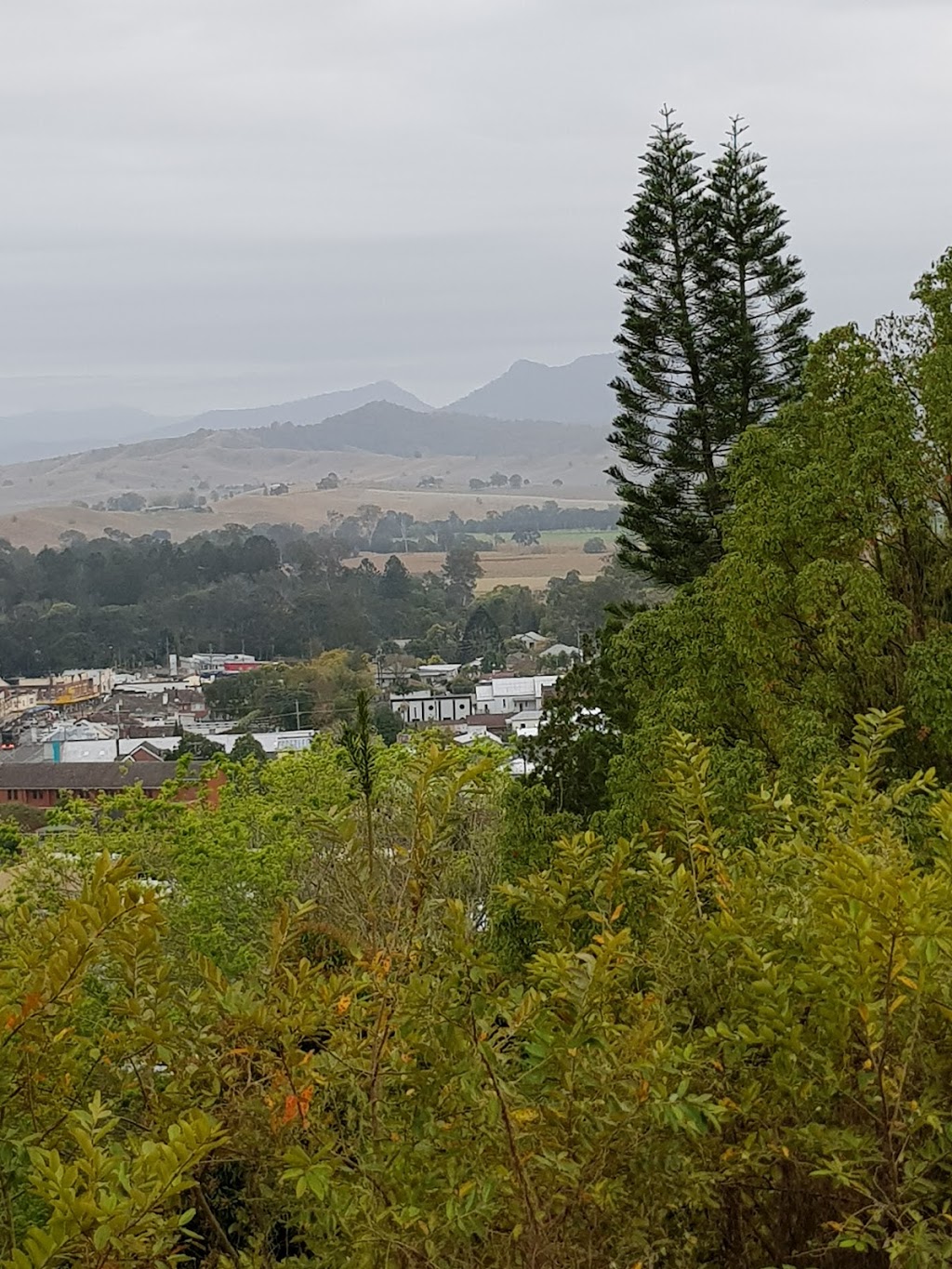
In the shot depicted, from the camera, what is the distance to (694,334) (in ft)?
47.6

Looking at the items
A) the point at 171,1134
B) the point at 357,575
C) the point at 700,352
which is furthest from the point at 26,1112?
the point at 357,575

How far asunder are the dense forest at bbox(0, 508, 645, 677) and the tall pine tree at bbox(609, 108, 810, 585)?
27.2 m

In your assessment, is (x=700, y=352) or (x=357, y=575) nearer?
(x=700, y=352)

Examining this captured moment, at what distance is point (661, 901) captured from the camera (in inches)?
95.3

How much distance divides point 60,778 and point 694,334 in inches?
713

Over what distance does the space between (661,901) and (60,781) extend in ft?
88.5

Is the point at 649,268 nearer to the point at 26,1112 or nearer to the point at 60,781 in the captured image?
the point at 26,1112

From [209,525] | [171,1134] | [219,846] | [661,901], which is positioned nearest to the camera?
[171,1134]

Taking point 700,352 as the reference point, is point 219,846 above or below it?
below

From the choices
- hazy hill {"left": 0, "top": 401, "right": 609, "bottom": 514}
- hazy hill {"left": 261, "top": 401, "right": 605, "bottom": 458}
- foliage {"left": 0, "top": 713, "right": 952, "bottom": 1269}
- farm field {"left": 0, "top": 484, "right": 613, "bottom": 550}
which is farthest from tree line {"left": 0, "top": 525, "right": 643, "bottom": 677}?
hazy hill {"left": 261, "top": 401, "right": 605, "bottom": 458}

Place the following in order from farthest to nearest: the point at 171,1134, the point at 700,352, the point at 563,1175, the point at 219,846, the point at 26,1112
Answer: the point at 700,352
the point at 219,846
the point at 26,1112
the point at 563,1175
the point at 171,1134

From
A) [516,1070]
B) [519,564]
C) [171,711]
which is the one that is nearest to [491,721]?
[171,711]

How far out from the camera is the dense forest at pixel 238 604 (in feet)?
153

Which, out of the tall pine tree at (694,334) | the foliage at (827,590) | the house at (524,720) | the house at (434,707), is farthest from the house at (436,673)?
the foliage at (827,590)
